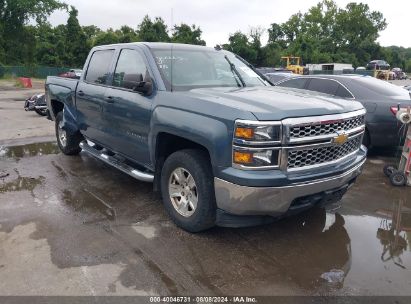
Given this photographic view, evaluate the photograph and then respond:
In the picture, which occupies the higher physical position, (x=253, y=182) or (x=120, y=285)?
(x=253, y=182)

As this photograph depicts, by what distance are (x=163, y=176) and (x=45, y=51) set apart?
153ft

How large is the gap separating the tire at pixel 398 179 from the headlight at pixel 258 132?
337 cm

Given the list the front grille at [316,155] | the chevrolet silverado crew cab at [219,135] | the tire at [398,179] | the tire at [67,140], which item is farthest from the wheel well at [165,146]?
the tire at [398,179]

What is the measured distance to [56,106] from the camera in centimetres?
735

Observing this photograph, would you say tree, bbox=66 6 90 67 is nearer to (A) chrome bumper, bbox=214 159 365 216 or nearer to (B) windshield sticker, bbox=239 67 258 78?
(B) windshield sticker, bbox=239 67 258 78

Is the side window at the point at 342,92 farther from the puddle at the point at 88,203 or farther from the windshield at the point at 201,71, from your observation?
the puddle at the point at 88,203

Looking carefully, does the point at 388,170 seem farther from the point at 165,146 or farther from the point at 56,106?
the point at 56,106

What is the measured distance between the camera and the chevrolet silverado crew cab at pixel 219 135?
3.27 meters

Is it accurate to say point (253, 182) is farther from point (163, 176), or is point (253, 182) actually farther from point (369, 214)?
point (369, 214)

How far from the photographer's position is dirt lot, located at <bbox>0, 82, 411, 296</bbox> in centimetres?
315

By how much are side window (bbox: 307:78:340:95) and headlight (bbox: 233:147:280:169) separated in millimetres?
4954

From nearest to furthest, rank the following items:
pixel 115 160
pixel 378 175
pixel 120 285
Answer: pixel 120 285 → pixel 115 160 → pixel 378 175

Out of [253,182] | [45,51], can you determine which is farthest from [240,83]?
[45,51]

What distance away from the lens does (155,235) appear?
3.98m
